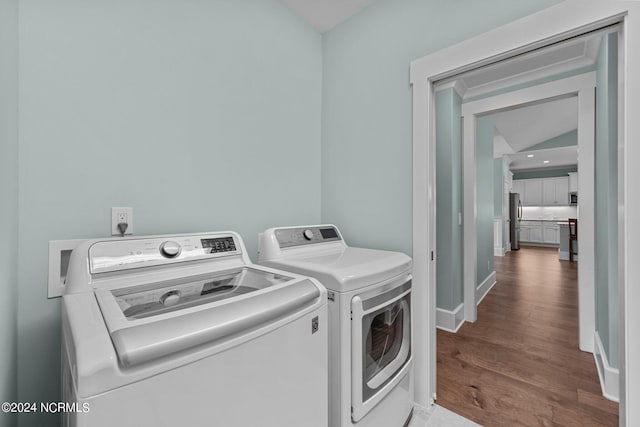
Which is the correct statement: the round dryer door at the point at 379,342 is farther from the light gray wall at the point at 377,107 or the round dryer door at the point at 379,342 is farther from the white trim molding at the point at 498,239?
the white trim molding at the point at 498,239

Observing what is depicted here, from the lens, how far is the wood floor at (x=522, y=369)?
5.13ft

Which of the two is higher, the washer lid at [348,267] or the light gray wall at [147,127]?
the light gray wall at [147,127]

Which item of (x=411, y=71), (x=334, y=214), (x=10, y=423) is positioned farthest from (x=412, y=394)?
(x=411, y=71)

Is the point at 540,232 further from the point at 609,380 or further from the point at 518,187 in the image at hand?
the point at 609,380

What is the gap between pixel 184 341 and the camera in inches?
23.8

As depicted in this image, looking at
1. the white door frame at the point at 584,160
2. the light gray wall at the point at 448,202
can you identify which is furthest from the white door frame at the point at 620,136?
the white door frame at the point at 584,160

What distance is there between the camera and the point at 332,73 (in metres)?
2.09

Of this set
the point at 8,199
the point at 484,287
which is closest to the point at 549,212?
the point at 484,287

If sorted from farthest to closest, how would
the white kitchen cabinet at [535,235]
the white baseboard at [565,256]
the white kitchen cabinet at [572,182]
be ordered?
the white kitchen cabinet at [535,235] → the white kitchen cabinet at [572,182] → the white baseboard at [565,256]

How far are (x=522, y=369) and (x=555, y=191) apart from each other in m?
8.53

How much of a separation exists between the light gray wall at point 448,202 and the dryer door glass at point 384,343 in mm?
1360

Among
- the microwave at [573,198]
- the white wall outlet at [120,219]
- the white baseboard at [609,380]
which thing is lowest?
the white baseboard at [609,380]

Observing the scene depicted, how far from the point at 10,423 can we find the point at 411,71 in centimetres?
227

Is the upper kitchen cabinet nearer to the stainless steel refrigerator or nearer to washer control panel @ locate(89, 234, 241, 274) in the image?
the stainless steel refrigerator
